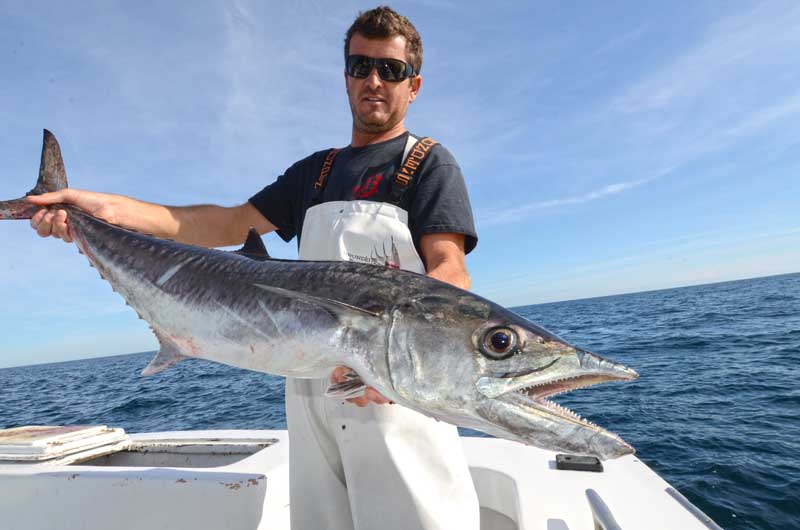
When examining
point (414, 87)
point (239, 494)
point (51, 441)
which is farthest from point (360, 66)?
point (51, 441)

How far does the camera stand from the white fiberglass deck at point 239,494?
3.41m

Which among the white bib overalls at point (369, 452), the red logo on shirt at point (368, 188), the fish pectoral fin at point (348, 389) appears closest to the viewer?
the fish pectoral fin at point (348, 389)

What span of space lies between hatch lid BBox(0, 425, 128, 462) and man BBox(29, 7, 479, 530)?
258 cm

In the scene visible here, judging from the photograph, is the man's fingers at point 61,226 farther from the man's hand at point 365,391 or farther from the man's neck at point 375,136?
the man's hand at point 365,391

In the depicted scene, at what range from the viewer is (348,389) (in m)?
1.97

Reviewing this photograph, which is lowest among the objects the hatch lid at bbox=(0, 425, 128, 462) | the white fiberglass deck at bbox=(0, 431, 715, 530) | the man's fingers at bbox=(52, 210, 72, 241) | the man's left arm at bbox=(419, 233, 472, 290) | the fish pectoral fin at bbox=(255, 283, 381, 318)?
the white fiberglass deck at bbox=(0, 431, 715, 530)

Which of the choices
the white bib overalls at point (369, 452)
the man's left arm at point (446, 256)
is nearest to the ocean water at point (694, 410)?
the white bib overalls at point (369, 452)

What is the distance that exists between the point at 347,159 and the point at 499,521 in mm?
3458

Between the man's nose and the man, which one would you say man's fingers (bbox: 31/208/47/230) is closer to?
the man

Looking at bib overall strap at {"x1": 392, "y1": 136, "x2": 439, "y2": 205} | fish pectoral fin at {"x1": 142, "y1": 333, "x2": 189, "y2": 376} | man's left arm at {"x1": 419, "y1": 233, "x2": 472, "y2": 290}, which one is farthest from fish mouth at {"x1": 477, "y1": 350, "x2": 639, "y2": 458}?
fish pectoral fin at {"x1": 142, "y1": 333, "x2": 189, "y2": 376}

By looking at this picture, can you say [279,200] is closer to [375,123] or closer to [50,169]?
[375,123]

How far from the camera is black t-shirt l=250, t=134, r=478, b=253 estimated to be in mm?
2602

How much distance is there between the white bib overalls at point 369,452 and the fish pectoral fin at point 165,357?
67 centimetres

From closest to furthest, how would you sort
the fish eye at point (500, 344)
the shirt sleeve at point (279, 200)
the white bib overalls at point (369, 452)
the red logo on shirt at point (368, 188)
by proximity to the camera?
the fish eye at point (500, 344) → the white bib overalls at point (369, 452) → the red logo on shirt at point (368, 188) → the shirt sleeve at point (279, 200)
